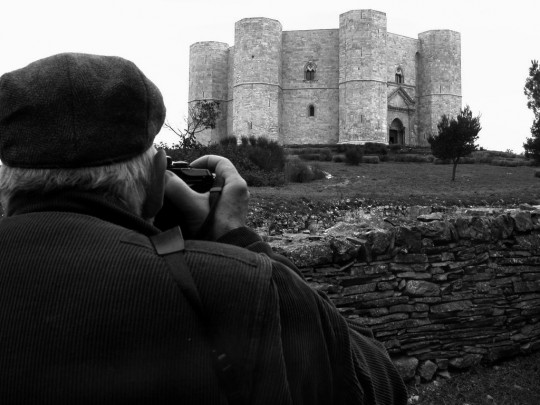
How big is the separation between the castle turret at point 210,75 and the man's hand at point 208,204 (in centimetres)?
4616

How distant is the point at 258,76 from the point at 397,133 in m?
12.0

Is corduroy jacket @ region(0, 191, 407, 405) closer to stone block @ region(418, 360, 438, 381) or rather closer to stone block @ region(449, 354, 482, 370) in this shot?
stone block @ region(418, 360, 438, 381)

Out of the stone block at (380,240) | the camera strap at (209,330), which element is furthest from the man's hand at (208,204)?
the stone block at (380,240)

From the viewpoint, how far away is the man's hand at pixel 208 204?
4.86 ft

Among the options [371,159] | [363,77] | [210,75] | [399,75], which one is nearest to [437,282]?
[371,159]

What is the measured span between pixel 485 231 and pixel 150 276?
522cm

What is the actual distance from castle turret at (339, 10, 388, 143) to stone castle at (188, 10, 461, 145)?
0.07 meters

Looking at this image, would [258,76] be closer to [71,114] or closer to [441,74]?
[441,74]

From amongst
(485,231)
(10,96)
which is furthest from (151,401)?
(485,231)

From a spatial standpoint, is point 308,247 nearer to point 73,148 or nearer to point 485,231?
point 485,231

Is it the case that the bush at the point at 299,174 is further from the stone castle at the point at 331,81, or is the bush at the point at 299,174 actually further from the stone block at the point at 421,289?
the stone castle at the point at 331,81

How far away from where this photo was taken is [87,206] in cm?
128

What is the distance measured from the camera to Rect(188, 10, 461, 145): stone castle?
4244 cm

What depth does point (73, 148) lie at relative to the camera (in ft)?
4.11
